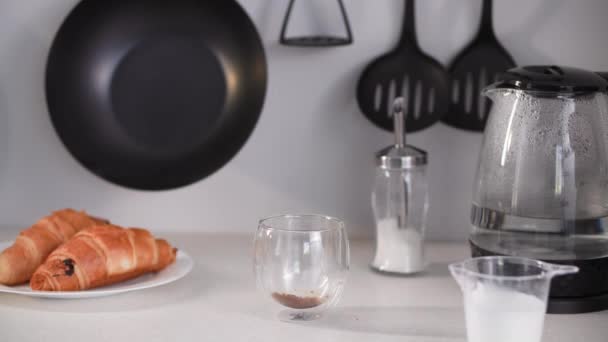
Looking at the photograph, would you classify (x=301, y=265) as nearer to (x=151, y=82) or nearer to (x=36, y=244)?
(x=36, y=244)

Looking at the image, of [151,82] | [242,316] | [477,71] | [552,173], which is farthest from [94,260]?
[477,71]

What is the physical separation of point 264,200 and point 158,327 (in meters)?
0.50

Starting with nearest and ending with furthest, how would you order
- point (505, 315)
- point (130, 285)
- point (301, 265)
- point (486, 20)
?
point (505, 315)
point (301, 265)
point (130, 285)
point (486, 20)

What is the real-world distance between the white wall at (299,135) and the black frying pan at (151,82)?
0.05 m

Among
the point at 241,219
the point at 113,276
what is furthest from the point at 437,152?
the point at 113,276

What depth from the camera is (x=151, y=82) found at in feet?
4.33

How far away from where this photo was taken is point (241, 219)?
1.39 metres

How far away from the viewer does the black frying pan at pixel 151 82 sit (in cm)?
131

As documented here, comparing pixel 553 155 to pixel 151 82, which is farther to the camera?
pixel 151 82

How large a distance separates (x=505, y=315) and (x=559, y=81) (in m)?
0.34

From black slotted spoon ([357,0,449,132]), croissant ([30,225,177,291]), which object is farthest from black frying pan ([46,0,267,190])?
croissant ([30,225,177,291])

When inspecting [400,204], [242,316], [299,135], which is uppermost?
Result: [299,135]

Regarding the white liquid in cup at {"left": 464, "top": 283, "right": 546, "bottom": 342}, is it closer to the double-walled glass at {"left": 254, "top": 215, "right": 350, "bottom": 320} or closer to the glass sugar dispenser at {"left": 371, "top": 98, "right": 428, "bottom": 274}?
the double-walled glass at {"left": 254, "top": 215, "right": 350, "bottom": 320}

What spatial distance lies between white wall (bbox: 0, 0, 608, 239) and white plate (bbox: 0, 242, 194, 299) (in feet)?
0.83
